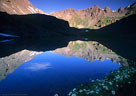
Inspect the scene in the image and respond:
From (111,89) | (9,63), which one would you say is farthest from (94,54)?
(111,89)

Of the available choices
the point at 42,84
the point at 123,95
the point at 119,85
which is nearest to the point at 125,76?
the point at 119,85

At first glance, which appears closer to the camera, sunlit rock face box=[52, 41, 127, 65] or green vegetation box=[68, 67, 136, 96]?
green vegetation box=[68, 67, 136, 96]

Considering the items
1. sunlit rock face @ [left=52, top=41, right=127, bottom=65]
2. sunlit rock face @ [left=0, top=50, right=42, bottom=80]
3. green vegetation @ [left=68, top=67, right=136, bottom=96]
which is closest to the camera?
green vegetation @ [left=68, top=67, right=136, bottom=96]

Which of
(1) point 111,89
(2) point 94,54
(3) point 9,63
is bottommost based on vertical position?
(1) point 111,89

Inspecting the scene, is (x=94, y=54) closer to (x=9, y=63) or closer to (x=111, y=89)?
(x=9, y=63)

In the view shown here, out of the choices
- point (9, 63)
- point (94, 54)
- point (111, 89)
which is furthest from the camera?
point (94, 54)

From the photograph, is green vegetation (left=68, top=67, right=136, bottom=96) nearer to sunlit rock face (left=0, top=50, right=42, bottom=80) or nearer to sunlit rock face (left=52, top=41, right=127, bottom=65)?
sunlit rock face (left=0, top=50, right=42, bottom=80)

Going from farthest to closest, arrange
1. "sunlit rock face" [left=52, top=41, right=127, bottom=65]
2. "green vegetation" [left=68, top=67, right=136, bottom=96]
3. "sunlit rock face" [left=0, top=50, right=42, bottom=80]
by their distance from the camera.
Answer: "sunlit rock face" [left=52, top=41, right=127, bottom=65], "sunlit rock face" [left=0, top=50, right=42, bottom=80], "green vegetation" [left=68, top=67, right=136, bottom=96]

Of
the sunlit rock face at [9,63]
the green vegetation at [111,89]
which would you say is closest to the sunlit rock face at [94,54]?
the sunlit rock face at [9,63]

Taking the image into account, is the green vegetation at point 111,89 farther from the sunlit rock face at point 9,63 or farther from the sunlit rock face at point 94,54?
the sunlit rock face at point 94,54

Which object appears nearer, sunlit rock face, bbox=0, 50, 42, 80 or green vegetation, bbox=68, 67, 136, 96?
green vegetation, bbox=68, 67, 136, 96

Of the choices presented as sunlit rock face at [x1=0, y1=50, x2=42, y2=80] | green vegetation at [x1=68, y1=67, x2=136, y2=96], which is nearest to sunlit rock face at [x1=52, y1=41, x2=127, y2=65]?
sunlit rock face at [x1=0, y1=50, x2=42, y2=80]

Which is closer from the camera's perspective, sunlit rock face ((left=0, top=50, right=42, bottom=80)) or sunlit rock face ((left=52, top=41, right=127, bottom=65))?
sunlit rock face ((left=0, top=50, right=42, bottom=80))

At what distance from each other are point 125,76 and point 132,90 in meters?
1.34
